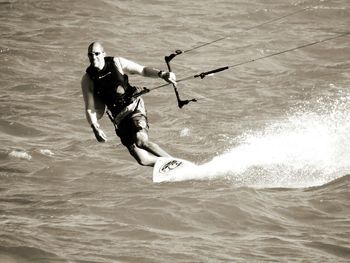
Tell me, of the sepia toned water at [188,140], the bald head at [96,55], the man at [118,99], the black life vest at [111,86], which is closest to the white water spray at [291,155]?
the sepia toned water at [188,140]

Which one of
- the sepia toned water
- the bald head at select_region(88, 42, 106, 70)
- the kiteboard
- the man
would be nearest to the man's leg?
the man

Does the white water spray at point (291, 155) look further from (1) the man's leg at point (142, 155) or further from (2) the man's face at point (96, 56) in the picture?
(2) the man's face at point (96, 56)

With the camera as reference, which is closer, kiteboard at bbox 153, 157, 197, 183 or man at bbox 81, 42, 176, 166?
man at bbox 81, 42, 176, 166

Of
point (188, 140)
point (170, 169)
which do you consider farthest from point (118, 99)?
point (188, 140)

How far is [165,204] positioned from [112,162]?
3490mm

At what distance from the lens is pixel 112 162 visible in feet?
42.2

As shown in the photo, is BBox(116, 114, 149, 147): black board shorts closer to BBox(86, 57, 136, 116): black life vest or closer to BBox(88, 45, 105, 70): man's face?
BBox(86, 57, 136, 116): black life vest

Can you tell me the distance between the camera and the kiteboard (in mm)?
10051

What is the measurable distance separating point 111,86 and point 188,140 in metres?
4.62

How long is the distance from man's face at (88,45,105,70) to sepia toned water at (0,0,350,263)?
1.72 metres

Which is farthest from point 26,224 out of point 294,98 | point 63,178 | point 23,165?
point 294,98

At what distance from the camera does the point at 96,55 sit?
9.41 meters

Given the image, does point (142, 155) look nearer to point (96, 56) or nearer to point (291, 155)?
point (96, 56)

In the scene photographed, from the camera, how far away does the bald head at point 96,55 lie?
9.36 meters
